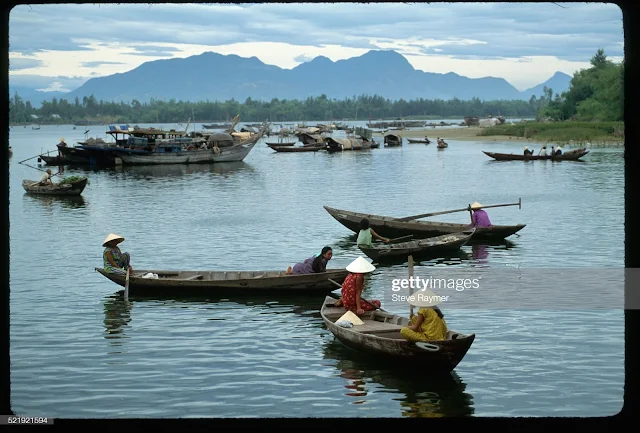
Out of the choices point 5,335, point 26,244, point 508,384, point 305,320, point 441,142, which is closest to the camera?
point 5,335

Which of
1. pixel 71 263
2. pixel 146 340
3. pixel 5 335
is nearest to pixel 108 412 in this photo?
pixel 146 340

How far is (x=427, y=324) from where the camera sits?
451 inches

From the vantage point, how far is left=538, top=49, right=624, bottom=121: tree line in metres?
75.9

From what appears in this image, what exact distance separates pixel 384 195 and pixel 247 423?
4360 cm

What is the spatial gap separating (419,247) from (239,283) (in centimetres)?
618

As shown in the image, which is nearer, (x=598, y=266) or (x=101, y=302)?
(x=101, y=302)

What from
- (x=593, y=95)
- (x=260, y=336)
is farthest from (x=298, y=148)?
(x=260, y=336)

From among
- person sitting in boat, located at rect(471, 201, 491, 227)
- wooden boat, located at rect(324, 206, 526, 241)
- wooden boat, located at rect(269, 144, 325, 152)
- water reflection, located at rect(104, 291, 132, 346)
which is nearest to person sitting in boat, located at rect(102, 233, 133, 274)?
water reflection, located at rect(104, 291, 132, 346)

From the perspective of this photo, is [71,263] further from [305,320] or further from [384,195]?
[384,195]

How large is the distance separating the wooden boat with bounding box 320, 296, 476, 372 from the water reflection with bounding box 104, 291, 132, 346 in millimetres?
4071

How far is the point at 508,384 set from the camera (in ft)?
39.2

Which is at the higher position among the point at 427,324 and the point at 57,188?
the point at 427,324

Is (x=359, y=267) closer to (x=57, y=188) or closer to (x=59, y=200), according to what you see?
(x=57, y=188)

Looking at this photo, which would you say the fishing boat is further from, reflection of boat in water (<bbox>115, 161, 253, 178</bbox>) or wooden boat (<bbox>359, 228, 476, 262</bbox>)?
wooden boat (<bbox>359, 228, 476, 262</bbox>)
